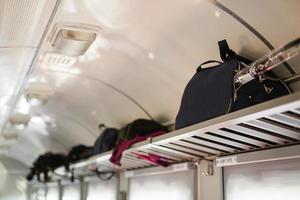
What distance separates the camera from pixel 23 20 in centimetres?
260

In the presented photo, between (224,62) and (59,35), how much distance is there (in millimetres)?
1225

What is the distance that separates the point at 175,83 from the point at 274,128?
141 centimetres

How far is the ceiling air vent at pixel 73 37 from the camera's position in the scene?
2904 millimetres

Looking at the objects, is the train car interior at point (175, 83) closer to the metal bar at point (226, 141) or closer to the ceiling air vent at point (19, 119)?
the metal bar at point (226, 141)

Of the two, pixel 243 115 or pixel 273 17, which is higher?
pixel 273 17

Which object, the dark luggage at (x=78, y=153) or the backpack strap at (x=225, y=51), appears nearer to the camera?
the backpack strap at (x=225, y=51)

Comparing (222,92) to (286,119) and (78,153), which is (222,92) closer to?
(286,119)

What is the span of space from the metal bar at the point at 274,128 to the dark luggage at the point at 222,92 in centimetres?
15

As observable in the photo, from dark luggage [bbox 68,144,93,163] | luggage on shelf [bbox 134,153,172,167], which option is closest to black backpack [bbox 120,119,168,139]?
luggage on shelf [bbox 134,153,172,167]

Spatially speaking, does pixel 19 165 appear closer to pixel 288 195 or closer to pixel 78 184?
pixel 78 184

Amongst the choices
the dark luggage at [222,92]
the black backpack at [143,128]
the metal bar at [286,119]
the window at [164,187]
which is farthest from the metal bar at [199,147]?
the black backpack at [143,128]

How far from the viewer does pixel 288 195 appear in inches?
90.7

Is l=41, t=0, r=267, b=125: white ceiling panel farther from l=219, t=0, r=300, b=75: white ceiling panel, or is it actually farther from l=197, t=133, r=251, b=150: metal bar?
l=197, t=133, r=251, b=150: metal bar

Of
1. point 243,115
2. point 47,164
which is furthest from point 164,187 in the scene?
point 47,164
